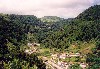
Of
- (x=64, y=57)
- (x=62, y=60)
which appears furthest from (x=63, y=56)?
(x=62, y=60)

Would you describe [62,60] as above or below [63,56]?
below

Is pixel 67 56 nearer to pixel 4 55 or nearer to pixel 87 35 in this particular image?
pixel 87 35

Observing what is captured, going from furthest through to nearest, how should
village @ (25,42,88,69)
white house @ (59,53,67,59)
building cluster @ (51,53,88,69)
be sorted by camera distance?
white house @ (59,53,67,59), village @ (25,42,88,69), building cluster @ (51,53,88,69)

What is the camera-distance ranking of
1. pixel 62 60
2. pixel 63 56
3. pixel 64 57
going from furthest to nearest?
pixel 63 56
pixel 64 57
pixel 62 60

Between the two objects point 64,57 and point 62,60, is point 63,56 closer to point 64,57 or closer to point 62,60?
point 64,57

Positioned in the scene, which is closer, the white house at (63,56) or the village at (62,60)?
the village at (62,60)

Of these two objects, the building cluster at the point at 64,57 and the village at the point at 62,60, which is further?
the village at the point at 62,60

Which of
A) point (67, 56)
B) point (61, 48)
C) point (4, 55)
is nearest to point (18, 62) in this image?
point (4, 55)

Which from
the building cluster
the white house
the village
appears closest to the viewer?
the building cluster

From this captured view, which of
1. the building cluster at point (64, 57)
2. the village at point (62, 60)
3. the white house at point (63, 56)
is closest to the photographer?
the building cluster at point (64, 57)

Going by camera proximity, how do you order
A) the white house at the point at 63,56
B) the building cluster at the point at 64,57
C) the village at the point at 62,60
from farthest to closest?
the white house at the point at 63,56 → the village at the point at 62,60 → the building cluster at the point at 64,57

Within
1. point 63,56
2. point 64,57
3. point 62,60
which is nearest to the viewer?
point 62,60
